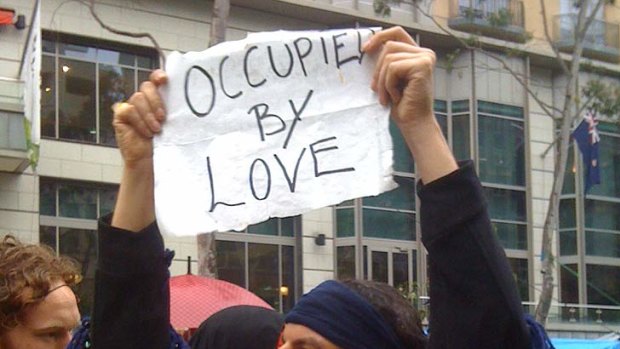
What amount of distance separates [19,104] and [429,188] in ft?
56.2

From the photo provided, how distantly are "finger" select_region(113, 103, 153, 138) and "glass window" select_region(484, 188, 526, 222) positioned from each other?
75.7 feet

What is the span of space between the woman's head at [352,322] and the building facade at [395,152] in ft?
46.1

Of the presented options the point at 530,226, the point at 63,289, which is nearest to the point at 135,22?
the point at 530,226

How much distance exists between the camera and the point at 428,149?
2477 millimetres

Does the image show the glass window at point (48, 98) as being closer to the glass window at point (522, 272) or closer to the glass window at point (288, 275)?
the glass window at point (288, 275)

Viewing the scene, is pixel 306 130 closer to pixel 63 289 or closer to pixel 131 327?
pixel 131 327

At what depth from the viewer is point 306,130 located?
9.11 feet

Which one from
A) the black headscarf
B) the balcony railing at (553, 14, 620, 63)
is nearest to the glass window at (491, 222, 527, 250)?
the balcony railing at (553, 14, 620, 63)

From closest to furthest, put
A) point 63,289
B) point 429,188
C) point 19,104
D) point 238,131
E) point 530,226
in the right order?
point 429,188
point 238,131
point 63,289
point 19,104
point 530,226

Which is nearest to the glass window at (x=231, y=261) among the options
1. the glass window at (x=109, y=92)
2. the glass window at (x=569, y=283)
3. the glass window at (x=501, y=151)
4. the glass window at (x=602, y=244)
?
the glass window at (x=109, y=92)

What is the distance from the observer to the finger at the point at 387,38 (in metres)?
2.56

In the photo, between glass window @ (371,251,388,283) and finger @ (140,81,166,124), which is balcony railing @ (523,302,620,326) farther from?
finger @ (140,81,166,124)

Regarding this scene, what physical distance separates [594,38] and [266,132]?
25.9 metres

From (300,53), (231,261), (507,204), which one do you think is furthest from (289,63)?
(507,204)
